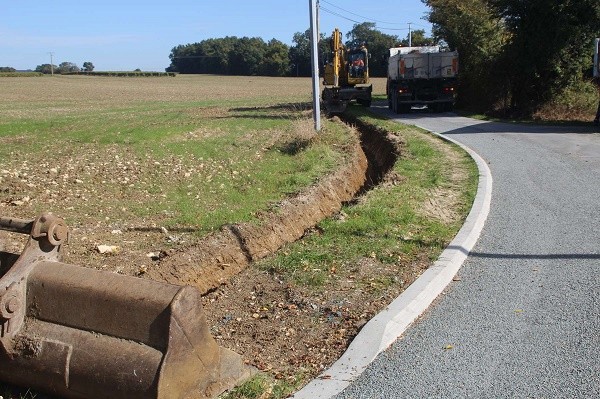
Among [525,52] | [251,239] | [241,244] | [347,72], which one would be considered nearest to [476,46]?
[525,52]

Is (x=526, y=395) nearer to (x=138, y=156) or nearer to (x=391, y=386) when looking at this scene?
(x=391, y=386)

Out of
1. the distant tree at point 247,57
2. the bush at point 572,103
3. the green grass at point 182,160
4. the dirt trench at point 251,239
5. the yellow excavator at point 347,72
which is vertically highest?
the distant tree at point 247,57

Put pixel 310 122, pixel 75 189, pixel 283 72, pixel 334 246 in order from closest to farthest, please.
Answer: pixel 334 246
pixel 75 189
pixel 310 122
pixel 283 72

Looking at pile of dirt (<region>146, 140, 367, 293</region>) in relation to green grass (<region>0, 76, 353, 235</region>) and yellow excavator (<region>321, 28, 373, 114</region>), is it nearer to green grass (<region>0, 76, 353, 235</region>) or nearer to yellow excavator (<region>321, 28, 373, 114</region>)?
green grass (<region>0, 76, 353, 235</region>)

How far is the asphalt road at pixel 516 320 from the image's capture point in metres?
4.49

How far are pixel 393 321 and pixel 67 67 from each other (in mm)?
143422

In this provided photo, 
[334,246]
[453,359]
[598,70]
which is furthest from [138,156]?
[598,70]

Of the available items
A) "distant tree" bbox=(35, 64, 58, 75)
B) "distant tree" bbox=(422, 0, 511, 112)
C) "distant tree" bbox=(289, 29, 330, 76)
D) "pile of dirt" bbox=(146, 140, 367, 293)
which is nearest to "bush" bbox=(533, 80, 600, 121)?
"distant tree" bbox=(422, 0, 511, 112)

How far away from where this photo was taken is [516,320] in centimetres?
559

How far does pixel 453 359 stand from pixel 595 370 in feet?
3.06

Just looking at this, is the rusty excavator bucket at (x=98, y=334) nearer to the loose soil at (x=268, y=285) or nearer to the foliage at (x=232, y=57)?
the loose soil at (x=268, y=285)

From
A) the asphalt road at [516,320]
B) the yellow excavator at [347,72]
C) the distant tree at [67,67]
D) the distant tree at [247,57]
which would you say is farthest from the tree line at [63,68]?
the asphalt road at [516,320]

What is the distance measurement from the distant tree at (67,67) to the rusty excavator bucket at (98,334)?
5374 inches

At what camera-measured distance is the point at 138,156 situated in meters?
17.1
